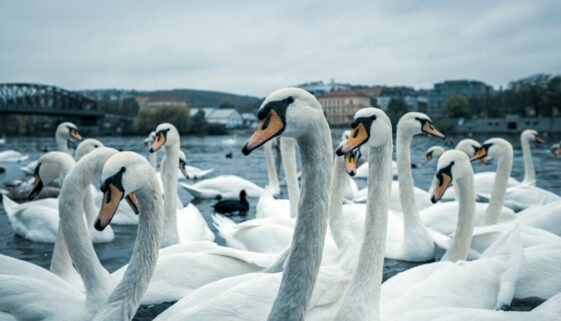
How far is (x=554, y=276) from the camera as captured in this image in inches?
195

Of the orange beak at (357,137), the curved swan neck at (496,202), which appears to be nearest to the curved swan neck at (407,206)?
the curved swan neck at (496,202)

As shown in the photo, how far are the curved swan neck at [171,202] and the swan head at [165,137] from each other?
0.08 m

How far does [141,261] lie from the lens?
3.85m

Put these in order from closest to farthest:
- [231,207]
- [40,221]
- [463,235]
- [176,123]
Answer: [463,235] < [40,221] < [231,207] < [176,123]

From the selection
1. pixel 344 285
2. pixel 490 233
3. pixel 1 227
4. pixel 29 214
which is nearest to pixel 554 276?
pixel 490 233

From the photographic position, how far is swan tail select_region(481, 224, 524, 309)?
4.31 metres

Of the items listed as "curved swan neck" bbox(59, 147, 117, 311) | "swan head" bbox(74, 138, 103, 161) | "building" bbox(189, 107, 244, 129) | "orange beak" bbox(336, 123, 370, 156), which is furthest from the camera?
"building" bbox(189, 107, 244, 129)

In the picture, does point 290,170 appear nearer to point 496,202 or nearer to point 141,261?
point 496,202

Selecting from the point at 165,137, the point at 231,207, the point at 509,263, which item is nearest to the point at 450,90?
the point at 231,207

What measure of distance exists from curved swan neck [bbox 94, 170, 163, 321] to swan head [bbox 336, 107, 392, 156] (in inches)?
58.3

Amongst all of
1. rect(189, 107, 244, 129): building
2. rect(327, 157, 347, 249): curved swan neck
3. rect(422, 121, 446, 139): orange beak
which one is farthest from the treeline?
rect(327, 157, 347, 249): curved swan neck

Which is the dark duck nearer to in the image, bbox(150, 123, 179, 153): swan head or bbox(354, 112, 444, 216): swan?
bbox(150, 123, 179, 153): swan head

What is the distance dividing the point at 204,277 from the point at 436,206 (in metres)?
5.02

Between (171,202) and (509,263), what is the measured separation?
4.18 metres
